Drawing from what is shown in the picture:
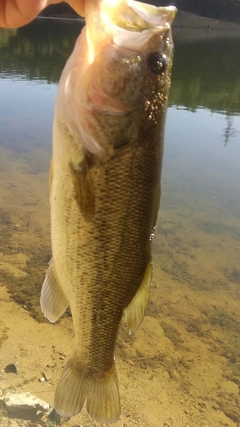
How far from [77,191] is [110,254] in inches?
Result: 12.6

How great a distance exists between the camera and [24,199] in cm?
820

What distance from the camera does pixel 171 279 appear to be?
6527 mm

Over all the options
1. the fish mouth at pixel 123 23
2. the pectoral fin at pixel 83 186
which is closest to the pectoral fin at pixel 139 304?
the pectoral fin at pixel 83 186

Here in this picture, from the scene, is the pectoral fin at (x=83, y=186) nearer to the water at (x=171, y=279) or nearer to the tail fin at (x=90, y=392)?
the tail fin at (x=90, y=392)

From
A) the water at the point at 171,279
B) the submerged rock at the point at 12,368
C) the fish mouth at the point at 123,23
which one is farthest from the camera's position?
the water at the point at 171,279

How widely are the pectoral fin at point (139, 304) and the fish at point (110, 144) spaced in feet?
0.24

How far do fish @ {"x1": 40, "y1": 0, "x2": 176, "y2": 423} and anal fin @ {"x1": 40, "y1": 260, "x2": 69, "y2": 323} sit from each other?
7 centimetres

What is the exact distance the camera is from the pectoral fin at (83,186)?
1577mm

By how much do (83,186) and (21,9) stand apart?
741 millimetres

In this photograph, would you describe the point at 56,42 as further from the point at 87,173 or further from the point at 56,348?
the point at 87,173

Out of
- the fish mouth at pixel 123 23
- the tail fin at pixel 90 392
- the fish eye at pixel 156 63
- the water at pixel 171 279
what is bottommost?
the water at pixel 171 279

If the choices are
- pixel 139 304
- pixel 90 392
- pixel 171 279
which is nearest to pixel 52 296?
pixel 139 304

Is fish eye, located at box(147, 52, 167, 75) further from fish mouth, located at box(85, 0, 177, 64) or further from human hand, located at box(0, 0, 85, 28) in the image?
human hand, located at box(0, 0, 85, 28)

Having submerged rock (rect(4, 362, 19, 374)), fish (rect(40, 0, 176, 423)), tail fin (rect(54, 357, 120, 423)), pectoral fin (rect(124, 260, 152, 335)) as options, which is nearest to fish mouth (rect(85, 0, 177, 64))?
fish (rect(40, 0, 176, 423))
